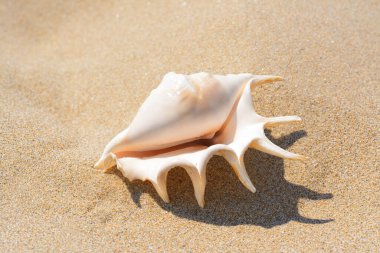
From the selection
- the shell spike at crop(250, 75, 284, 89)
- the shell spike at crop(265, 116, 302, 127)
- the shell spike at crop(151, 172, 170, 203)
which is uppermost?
the shell spike at crop(250, 75, 284, 89)

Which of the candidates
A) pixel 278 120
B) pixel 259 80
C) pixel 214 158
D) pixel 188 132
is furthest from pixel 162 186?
pixel 259 80

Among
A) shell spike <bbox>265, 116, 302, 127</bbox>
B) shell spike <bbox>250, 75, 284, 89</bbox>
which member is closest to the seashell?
shell spike <bbox>265, 116, 302, 127</bbox>

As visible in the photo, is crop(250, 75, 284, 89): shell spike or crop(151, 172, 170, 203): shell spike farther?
crop(250, 75, 284, 89): shell spike

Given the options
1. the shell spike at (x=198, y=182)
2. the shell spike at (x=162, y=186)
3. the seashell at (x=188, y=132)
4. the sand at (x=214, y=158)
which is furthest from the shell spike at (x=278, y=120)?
the shell spike at (x=162, y=186)

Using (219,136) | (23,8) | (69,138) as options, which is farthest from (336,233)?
(23,8)

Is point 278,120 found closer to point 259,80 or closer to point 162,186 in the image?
point 259,80

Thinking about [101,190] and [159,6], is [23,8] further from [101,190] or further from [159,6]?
[101,190]

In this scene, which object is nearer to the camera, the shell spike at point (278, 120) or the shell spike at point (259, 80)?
the shell spike at point (278, 120)

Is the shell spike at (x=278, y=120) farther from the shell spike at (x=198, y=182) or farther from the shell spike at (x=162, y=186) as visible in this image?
the shell spike at (x=162, y=186)

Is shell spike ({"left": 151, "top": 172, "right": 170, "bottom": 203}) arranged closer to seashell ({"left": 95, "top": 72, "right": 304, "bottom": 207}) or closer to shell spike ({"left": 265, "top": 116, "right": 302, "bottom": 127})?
seashell ({"left": 95, "top": 72, "right": 304, "bottom": 207})
